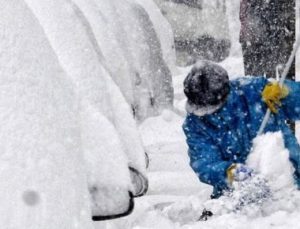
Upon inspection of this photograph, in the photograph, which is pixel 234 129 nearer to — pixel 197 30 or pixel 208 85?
pixel 208 85

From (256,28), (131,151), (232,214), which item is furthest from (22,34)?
(256,28)

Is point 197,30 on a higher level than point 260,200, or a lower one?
lower

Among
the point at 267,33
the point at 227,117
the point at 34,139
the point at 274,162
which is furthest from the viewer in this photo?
the point at 267,33

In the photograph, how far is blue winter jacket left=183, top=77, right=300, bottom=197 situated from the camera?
352 centimetres

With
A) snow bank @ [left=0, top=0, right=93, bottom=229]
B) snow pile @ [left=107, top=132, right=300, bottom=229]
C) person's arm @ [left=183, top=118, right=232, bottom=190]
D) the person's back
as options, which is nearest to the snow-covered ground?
snow pile @ [left=107, top=132, right=300, bottom=229]

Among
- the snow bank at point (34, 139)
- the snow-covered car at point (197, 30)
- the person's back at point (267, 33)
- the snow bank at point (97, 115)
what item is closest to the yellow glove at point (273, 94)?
the snow bank at point (97, 115)

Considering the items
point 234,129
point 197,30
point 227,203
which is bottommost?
point 197,30

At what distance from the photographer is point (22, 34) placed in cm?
172

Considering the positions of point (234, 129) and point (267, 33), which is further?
point (267, 33)

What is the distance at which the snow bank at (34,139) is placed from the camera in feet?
4.66

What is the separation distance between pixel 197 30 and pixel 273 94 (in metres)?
7.19

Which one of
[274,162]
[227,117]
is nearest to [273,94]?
[227,117]

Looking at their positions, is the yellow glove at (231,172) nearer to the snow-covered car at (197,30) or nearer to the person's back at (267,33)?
the person's back at (267,33)

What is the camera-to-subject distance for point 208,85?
339cm
